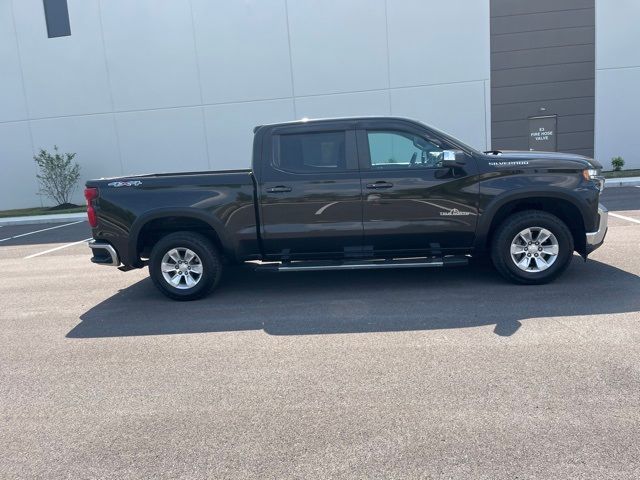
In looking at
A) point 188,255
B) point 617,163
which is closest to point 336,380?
point 188,255

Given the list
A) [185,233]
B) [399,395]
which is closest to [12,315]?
[185,233]

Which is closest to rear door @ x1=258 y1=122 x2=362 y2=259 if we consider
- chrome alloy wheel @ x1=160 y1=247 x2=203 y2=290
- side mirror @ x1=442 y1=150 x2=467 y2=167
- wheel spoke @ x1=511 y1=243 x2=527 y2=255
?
chrome alloy wheel @ x1=160 y1=247 x2=203 y2=290

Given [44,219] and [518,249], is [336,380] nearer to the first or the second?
[518,249]

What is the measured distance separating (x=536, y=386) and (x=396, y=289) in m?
2.81

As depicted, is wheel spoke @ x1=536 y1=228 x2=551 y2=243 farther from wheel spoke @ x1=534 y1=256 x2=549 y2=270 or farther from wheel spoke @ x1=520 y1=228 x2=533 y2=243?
wheel spoke @ x1=534 y1=256 x2=549 y2=270

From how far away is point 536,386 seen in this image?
387 cm

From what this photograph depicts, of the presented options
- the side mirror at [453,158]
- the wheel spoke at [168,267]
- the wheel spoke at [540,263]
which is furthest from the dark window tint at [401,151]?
the wheel spoke at [168,267]

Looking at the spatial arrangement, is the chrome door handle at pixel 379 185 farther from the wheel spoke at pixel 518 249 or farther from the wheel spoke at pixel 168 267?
the wheel spoke at pixel 168 267

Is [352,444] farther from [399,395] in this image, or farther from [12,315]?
[12,315]

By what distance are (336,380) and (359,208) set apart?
263cm

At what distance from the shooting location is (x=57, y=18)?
20.6 meters

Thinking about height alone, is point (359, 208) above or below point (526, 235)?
above

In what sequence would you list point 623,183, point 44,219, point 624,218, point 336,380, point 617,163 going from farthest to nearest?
→ 1. point 617,163
2. point 44,219
3. point 623,183
4. point 624,218
5. point 336,380

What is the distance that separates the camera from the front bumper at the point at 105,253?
6.62 meters
